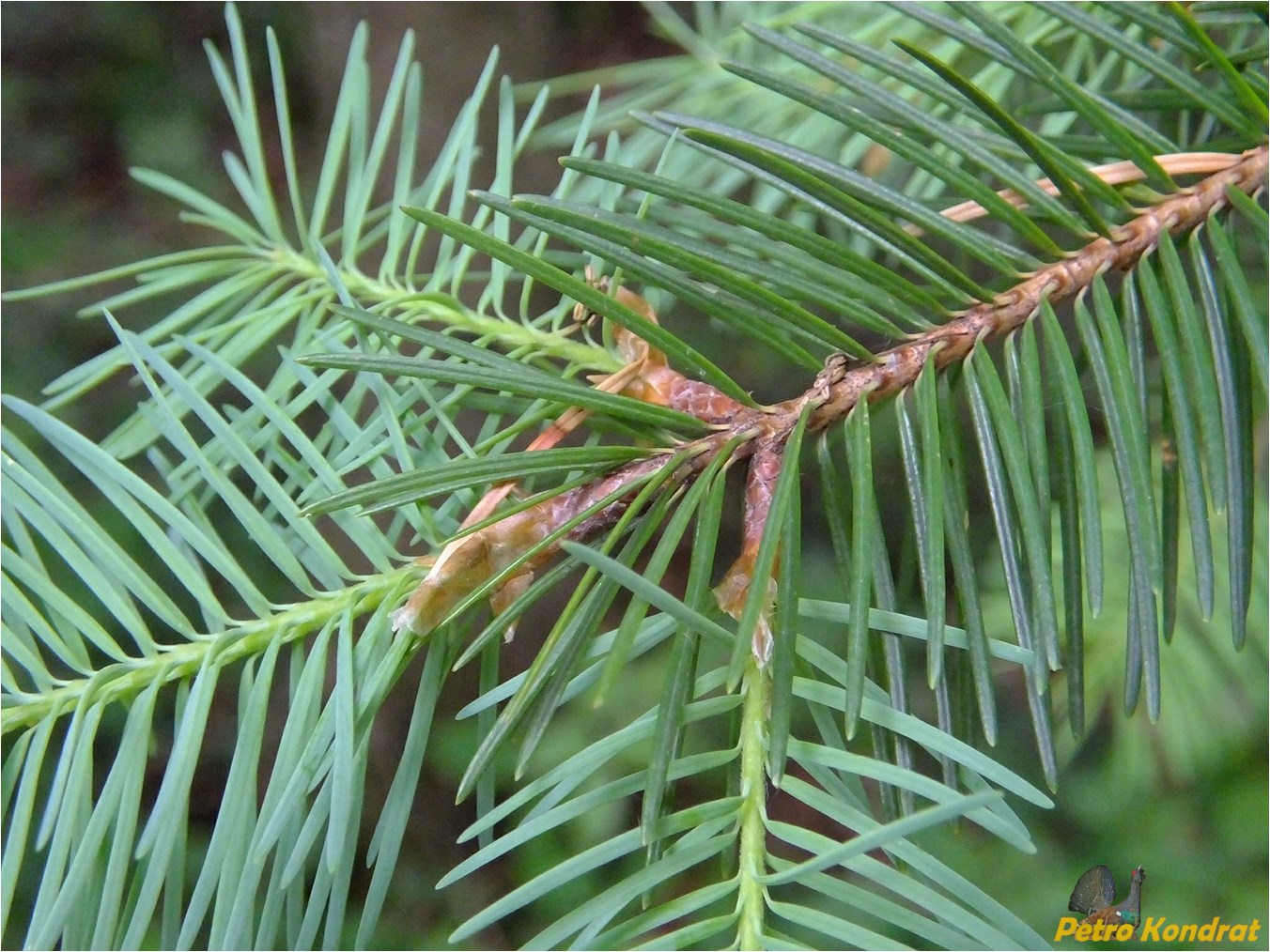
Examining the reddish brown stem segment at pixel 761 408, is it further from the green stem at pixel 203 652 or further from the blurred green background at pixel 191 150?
the blurred green background at pixel 191 150

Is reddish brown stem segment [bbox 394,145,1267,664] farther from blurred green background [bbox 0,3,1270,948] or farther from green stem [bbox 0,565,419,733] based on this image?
blurred green background [bbox 0,3,1270,948]

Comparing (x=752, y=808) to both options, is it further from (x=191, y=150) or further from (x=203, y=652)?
(x=191, y=150)

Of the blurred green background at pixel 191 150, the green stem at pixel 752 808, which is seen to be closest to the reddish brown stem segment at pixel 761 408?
the green stem at pixel 752 808

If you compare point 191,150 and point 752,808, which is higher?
point 191,150

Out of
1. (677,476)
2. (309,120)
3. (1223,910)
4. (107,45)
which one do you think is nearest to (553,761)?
(1223,910)

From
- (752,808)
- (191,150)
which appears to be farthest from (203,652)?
(191,150)

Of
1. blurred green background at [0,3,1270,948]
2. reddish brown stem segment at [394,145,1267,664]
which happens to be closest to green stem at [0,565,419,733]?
reddish brown stem segment at [394,145,1267,664]
